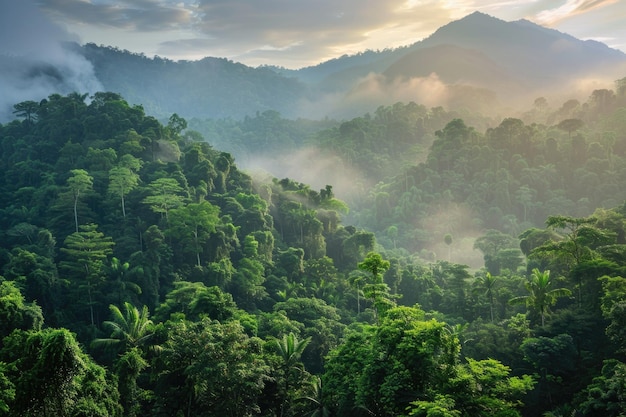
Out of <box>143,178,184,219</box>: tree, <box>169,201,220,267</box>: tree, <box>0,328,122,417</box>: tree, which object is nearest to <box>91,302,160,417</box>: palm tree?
<box>0,328,122,417</box>: tree

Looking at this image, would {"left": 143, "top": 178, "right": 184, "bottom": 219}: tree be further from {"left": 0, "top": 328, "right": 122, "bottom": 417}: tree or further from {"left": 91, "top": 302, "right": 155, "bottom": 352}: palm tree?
{"left": 0, "top": 328, "right": 122, "bottom": 417}: tree

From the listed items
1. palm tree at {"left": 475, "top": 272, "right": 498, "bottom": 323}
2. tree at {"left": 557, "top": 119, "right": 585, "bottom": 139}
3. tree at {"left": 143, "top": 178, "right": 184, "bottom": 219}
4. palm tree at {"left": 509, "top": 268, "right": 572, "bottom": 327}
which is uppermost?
tree at {"left": 557, "top": 119, "right": 585, "bottom": 139}

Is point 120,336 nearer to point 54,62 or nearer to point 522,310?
point 522,310

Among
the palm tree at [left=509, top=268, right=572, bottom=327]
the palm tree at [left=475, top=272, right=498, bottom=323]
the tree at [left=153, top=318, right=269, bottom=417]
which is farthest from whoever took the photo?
the palm tree at [left=475, top=272, right=498, bottom=323]

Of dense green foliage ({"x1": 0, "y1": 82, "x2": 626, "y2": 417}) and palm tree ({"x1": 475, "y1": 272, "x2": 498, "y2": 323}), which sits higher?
dense green foliage ({"x1": 0, "y1": 82, "x2": 626, "y2": 417})

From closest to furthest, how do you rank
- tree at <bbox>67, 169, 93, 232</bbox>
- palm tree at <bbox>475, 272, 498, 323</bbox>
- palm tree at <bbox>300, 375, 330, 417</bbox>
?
palm tree at <bbox>300, 375, 330, 417</bbox> < palm tree at <bbox>475, 272, 498, 323</bbox> < tree at <bbox>67, 169, 93, 232</bbox>

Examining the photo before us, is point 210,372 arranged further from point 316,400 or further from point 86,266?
point 86,266

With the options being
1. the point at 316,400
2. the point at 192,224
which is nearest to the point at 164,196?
the point at 192,224

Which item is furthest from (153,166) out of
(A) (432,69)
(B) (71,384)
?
(A) (432,69)

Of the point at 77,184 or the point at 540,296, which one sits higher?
the point at 77,184
